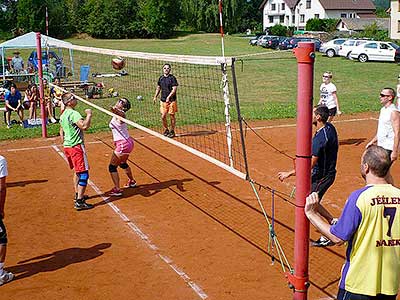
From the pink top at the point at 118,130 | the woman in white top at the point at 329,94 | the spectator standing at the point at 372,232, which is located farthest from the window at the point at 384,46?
the spectator standing at the point at 372,232

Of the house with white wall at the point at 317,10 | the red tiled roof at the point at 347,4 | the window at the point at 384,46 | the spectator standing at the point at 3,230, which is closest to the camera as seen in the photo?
the spectator standing at the point at 3,230

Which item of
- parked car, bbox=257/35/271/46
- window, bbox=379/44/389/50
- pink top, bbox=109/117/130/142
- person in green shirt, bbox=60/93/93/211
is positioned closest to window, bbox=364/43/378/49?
window, bbox=379/44/389/50

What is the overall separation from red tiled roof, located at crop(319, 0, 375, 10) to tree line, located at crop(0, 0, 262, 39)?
17.2 m

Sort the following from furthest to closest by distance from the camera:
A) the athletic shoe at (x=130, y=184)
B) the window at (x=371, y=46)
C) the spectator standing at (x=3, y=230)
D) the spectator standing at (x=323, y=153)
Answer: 1. the window at (x=371, y=46)
2. the athletic shoe at (x=130, y=184)
3. the spectator standing at (x=323, y=153)
4. the spectator standing at (x=3, y=230)

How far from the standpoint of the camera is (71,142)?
31.0 ft

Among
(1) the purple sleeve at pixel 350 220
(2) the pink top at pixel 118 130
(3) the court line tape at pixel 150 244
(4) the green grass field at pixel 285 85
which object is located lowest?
(3) the court line tape at pixel 150 244

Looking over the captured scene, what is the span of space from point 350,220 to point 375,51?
37837 millimetres

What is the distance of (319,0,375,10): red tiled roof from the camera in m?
82.5

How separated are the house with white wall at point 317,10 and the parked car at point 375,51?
4310cm

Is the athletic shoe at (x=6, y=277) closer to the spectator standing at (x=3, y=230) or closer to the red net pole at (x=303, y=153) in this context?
the spectator standing at (x=3, y=230)

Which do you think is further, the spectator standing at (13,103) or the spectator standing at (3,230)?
the spectator standing at (13,103)

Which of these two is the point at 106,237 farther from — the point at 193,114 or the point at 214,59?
the point at 193,114

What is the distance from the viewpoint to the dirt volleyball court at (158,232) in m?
6.77

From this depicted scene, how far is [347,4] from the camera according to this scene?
83812 mm
